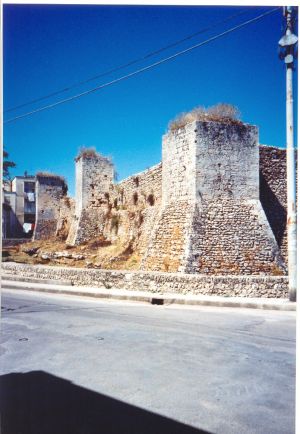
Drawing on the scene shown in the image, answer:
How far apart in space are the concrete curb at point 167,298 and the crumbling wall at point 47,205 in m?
18.4

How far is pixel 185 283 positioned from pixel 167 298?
0.84 metres

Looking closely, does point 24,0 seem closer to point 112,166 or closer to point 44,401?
point 44,401

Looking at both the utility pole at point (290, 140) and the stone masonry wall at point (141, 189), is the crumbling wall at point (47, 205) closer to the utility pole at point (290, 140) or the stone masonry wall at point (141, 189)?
the stone masonry wall at point (141, 189)

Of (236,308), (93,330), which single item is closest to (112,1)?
(93,330)

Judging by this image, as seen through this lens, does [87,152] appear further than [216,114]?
Yes

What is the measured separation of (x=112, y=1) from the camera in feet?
9.88

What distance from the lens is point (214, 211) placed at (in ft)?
40.9

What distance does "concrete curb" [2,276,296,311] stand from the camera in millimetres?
8492

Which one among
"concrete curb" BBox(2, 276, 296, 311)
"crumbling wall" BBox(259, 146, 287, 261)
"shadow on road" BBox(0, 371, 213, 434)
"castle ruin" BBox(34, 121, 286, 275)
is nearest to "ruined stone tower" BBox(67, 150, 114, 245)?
"castle ruin" BBox(34, 121, 286, 275)

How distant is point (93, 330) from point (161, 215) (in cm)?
797

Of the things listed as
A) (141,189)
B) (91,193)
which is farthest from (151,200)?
(91,193)

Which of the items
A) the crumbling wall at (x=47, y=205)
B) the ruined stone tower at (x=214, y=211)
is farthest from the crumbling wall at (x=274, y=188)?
the crumbling wall at (x=47, y=205)

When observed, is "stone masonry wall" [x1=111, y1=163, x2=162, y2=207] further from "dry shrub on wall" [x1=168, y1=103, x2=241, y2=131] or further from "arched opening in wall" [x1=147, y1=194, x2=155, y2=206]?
"dry shrub on wall" [x1=168, y1=103, x2=241, y2=131]

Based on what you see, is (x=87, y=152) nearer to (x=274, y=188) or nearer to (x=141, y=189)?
(x=141, y=189)
